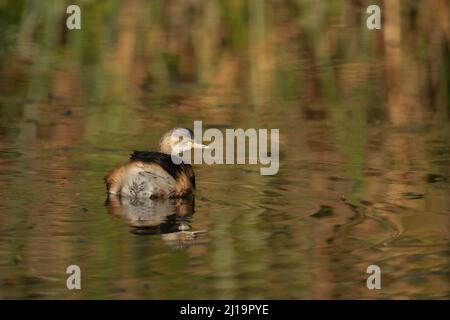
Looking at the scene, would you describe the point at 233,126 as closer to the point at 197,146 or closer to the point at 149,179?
the point at 197,146

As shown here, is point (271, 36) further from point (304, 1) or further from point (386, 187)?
point (386, 187)

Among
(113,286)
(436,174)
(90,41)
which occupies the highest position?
(90,41)

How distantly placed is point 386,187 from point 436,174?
1.86 ft

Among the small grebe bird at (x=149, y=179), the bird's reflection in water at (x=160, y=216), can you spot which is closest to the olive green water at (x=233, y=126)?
the bird's reflection in water at (x=160, y=216)

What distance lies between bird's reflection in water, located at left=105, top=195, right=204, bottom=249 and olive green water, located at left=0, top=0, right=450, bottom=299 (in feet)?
0.08

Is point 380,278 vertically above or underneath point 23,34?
underneath

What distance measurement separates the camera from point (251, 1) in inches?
503

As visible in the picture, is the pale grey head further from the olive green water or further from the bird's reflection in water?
the bird's reflection in water

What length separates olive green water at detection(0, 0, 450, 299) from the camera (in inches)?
275

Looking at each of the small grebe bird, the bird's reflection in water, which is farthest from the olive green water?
the small grebe bird

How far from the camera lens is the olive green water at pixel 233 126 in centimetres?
697

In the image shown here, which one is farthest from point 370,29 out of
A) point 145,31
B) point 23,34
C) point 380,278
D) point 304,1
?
point 380,278

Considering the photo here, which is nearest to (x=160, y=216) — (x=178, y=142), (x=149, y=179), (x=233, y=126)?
(x=149, y=179)

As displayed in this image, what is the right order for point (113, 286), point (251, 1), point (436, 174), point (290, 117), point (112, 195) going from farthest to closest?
point (251, 1), point (290, 117), point (436, 174), point (112, 195), point (113, 286)
